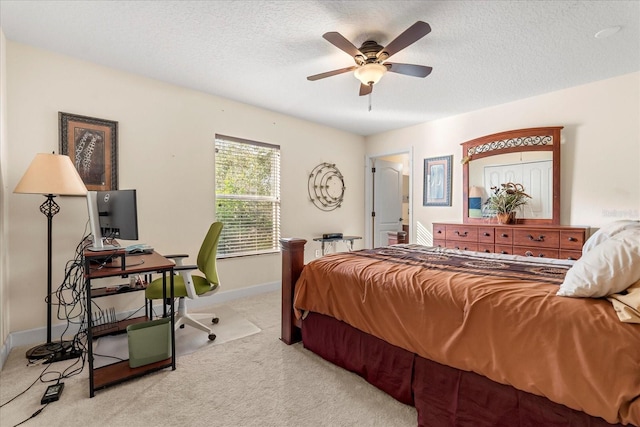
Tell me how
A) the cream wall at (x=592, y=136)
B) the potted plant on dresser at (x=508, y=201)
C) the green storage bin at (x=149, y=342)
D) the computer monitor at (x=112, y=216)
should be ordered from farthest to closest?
the potted plant on dresser at (x=508, y=201)
the cream wall at (x=592, y=136)
the computer monitor at (x=112, y=216)
the green storage bin at (x=149, y=342)

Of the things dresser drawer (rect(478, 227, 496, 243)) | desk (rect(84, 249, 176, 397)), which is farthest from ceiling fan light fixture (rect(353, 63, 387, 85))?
dresser drawer (rect(478, 227, 496, 243))

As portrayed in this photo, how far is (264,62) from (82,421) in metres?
2.88

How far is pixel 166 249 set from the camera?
10.3 ft

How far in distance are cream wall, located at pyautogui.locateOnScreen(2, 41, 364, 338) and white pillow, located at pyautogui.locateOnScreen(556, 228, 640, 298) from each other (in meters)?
3.33

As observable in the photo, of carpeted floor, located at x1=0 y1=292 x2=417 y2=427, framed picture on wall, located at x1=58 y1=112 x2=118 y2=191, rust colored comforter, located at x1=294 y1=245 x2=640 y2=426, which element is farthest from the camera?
framed picture on wall, located at x1=58 y1=112 x2=118 y2=191

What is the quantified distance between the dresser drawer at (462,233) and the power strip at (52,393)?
4040 mm

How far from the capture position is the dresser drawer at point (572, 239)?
2.91m

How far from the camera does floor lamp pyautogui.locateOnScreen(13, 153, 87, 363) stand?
6.84 feet

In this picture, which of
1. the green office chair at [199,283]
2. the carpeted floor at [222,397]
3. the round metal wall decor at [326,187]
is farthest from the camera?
the round metal wall decor at [326,187]

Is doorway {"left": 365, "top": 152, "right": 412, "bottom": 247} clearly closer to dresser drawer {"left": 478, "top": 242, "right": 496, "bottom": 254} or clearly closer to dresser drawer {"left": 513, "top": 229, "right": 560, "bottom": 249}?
dresser drawer {"left": 478, "top": 242, "right": 496, "bottom": 254}

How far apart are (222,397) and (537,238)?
3.43 metres

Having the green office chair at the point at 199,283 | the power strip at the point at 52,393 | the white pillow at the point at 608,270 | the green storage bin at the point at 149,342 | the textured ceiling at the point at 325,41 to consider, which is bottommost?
the power strip at the point at 52,393

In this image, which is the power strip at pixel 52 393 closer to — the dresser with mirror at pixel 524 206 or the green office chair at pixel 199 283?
the green office chair at pixel 199 283

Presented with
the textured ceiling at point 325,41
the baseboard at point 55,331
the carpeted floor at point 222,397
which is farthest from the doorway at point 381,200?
the carpeted floor at point 222,397
